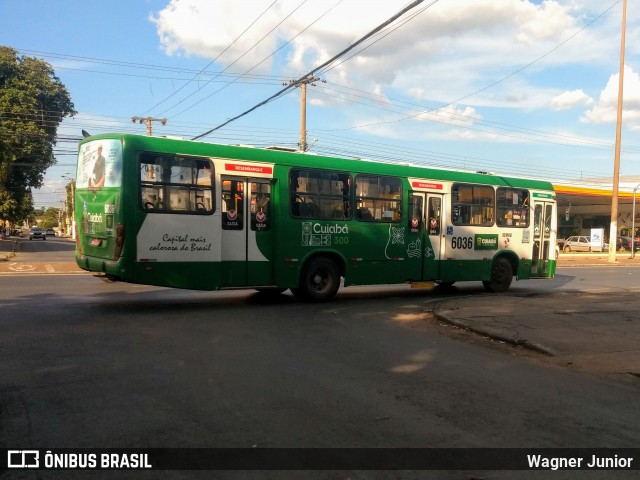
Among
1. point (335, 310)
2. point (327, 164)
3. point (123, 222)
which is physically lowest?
point (335, 310)

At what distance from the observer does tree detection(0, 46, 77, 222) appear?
3725cm

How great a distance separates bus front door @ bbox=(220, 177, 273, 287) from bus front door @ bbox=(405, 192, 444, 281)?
389 cm

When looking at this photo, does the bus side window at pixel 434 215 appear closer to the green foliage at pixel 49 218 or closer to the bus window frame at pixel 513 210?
the bus window frame at pixel 513 210

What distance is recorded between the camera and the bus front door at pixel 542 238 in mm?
16125

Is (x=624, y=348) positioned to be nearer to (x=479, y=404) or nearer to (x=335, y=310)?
(x=479, y=404)

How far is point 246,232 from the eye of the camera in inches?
445

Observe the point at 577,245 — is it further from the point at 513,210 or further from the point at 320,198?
the point at 320,198

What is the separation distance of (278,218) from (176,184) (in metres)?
2.26

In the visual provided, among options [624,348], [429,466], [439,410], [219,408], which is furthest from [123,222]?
[624,348]

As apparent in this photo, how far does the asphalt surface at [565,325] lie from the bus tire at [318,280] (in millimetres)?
2432

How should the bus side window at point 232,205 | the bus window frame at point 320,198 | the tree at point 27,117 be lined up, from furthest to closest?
the tree at point 27,117
the bus window frame at point 320,198
the bus side window at point 232,205

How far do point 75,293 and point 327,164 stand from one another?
656cm

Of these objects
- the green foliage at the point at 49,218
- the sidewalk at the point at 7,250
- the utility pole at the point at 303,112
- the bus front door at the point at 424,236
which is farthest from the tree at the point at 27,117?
the green foliage at the point at 49,218

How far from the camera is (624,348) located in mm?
8109
